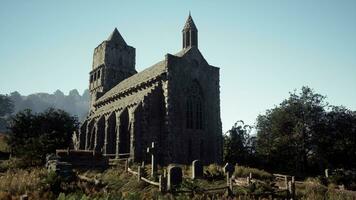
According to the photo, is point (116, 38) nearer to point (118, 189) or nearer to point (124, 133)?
point (124, 133)

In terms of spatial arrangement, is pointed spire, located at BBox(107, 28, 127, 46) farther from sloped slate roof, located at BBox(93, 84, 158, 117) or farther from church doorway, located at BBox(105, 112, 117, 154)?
church doorway, located at BBox(105, 112, 117, 154)

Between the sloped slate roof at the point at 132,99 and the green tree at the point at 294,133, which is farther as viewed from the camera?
the green tree at the point at 294,133

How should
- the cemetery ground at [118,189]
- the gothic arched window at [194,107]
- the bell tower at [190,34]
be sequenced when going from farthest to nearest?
1. the bell tower at [190,34]
2. the gothic arched window at [194,107]
3. the cemetery ground at [118,189]

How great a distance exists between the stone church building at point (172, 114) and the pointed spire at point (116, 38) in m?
17.8

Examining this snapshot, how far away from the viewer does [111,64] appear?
57844 mm

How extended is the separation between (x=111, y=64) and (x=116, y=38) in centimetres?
527

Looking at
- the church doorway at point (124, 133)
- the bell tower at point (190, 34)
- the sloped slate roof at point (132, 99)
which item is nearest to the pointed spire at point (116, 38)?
the sloped slate roof at point (132, 99)

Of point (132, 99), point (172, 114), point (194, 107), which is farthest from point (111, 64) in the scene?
point (172, 114)

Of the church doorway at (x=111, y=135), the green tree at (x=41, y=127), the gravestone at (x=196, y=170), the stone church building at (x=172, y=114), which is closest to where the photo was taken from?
the gravestone at (x=196, y=170)

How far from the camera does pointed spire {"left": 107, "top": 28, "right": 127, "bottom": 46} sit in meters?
58.6

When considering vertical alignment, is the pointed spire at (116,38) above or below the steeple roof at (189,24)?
above

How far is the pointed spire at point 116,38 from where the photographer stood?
2308 inches

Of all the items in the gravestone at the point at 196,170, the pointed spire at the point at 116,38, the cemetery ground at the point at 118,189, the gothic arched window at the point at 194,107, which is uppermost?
the pointed spire at the point at 116,38

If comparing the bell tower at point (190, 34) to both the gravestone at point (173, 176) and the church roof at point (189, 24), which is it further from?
the gravestone at point (173, 176)
